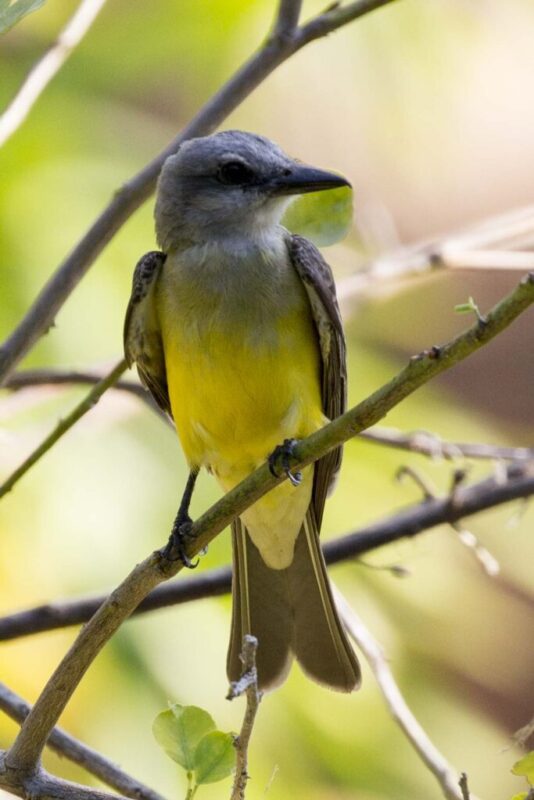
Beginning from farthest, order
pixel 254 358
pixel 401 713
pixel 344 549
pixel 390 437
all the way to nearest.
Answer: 1. pixel 390 437
2. pixel 344 549
3. pixel 254 358
4. pixel 401 713

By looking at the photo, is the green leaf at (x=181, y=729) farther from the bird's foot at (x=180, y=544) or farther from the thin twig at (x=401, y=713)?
the thin twig at (x=401, y=713)

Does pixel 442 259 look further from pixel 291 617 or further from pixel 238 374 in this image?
pixel 291 617

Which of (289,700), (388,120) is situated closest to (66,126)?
(388,120)

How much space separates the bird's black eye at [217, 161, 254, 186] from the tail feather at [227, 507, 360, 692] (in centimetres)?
113

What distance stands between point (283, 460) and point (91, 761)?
91 centimetres

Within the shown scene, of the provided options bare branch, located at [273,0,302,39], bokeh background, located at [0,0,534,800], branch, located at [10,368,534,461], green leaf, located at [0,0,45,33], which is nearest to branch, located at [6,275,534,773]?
green leaf, located at [0,0,45,33]

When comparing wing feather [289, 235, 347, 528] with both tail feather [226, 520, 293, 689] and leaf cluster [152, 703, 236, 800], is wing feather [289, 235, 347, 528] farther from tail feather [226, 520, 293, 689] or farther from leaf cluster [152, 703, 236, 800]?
leaf cluster [152, 703, 236, 800]

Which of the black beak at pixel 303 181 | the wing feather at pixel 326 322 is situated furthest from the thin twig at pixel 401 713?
the black beak at pixel 303 181

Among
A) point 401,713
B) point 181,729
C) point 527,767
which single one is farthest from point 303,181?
point 527,767

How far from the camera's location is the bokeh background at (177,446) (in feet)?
15.6

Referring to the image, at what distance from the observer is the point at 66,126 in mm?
5637

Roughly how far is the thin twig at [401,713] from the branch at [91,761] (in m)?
0.73

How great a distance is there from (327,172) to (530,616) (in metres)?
5.23

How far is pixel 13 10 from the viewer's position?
7.46ft
